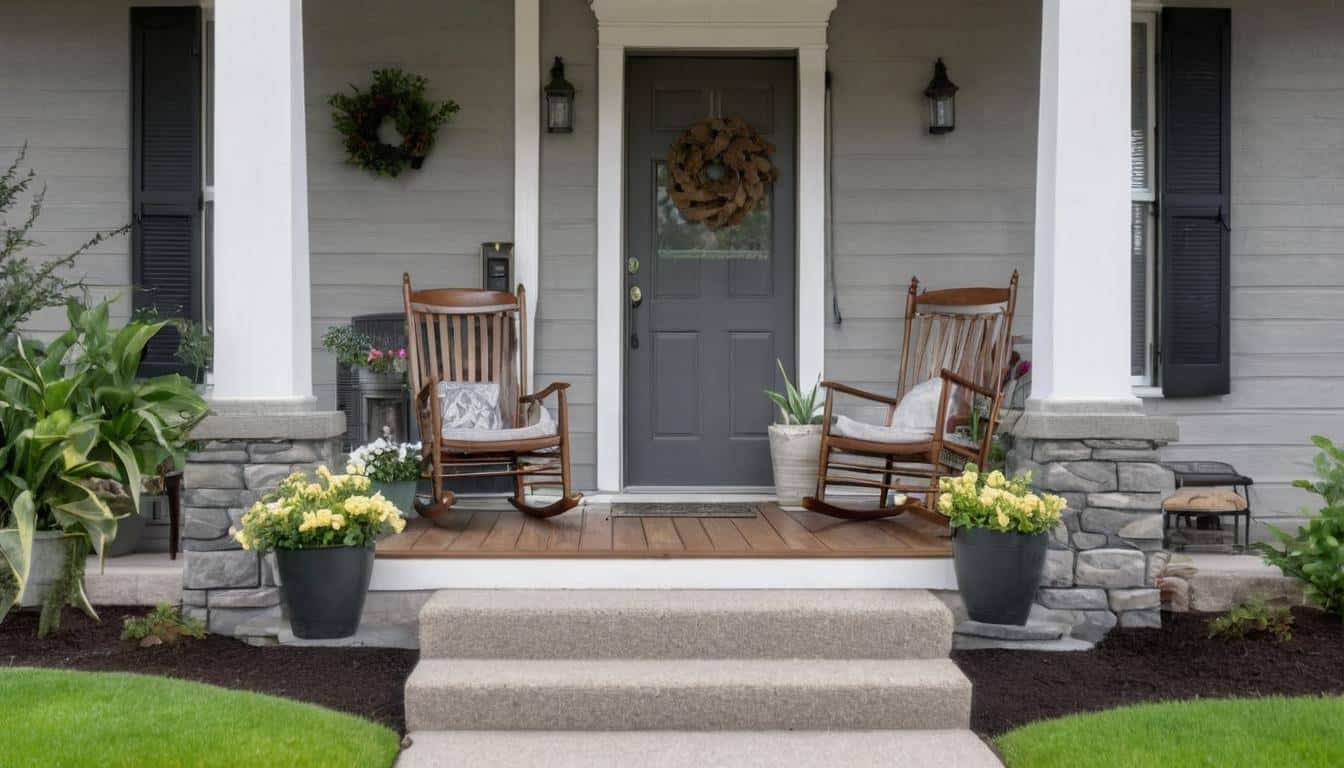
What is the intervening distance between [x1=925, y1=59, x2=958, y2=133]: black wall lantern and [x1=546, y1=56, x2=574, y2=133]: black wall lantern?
1.56 meters

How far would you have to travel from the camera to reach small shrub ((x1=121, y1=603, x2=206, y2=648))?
3400 millimetres

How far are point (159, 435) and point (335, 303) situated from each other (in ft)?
5.12

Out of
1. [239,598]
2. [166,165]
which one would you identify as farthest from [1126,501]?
[166,165]

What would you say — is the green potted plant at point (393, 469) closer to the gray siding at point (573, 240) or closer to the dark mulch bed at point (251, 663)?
the dark mulch bed at point (251, 663)

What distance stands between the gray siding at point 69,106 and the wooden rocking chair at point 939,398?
3.21m

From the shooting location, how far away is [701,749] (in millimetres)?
2645

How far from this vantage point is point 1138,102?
4895mm

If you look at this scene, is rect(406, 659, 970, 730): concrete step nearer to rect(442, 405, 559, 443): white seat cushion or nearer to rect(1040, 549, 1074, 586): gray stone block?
rect(1040, 549, 1074, 586): gray stone block

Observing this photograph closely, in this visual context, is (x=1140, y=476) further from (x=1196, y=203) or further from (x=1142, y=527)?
(x=1196, y=203)

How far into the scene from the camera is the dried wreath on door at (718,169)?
4.86m

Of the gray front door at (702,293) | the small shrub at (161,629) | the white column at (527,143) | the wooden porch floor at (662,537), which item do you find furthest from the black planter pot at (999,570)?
the small shrub at (161,629)

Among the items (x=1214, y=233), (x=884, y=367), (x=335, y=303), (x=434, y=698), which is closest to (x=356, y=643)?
(x=434, y=698)

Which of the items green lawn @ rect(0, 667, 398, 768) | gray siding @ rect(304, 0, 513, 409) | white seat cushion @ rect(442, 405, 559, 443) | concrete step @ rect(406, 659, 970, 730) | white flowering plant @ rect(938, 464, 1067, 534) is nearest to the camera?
green lawn @ rect(0, 667, 398, 768)

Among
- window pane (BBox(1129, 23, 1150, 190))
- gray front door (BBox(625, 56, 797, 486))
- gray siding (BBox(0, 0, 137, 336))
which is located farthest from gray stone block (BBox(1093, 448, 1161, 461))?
gray siding (BBox(0, 0, 137, 336))
